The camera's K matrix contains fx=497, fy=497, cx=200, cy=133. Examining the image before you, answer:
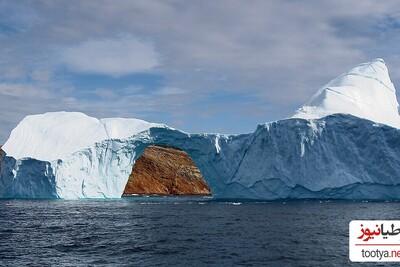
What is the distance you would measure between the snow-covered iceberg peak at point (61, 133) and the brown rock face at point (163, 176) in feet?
127

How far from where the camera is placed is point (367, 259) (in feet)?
50.6

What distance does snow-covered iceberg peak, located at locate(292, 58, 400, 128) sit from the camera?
40906 millimetres

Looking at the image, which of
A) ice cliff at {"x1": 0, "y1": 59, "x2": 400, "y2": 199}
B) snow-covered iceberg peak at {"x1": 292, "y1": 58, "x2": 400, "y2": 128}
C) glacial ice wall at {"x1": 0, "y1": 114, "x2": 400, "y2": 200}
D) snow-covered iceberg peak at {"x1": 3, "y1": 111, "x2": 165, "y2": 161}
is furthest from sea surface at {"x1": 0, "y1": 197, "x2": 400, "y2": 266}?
snow-covered iceberg peak at {"x1": 3, "y1": 111, "x2": 165, "y2": 161}

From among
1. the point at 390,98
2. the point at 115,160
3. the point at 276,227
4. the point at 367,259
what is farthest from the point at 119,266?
the point at 390,98

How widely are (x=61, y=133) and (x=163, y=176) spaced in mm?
45249

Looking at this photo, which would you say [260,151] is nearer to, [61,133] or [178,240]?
[61,133]

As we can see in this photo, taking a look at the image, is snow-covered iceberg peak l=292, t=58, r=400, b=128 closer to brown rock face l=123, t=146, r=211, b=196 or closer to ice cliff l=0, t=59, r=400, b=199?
ice cliff l=0, t=59, r=400, b=199

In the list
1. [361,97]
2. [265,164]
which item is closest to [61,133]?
[265,164]

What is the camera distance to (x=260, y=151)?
41344 mm

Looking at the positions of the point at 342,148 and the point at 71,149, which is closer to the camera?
the point at 342,148

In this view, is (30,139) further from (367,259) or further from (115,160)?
(367,259)

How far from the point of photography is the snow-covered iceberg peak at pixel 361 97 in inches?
1610

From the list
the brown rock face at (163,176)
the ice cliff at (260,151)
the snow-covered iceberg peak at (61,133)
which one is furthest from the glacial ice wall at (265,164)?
the brown rock face at (163,176)

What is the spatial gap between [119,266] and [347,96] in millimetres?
33016
